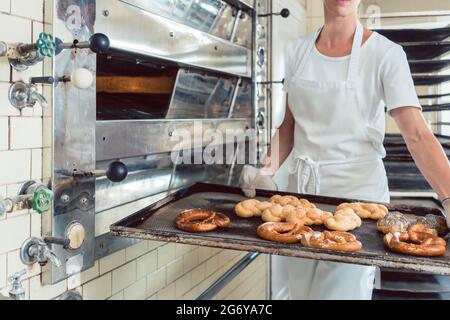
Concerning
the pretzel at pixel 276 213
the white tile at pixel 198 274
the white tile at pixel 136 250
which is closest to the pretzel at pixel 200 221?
the pretzel at pixel 276 213

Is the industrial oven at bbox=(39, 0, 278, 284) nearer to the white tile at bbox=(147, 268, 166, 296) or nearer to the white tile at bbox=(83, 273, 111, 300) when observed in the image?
the white tile at bbox=(83, 273, 111, 300)

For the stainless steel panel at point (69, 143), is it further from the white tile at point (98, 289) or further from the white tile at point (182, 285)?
the white tile at point (182, 285)

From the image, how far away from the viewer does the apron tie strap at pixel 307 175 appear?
1593mm

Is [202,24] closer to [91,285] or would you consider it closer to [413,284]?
[91,285]

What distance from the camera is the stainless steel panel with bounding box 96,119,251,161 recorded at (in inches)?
47.6

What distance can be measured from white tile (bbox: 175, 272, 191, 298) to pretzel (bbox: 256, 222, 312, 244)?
789 millimetres

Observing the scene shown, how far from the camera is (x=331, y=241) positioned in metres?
1.01

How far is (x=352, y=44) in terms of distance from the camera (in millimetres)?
1489

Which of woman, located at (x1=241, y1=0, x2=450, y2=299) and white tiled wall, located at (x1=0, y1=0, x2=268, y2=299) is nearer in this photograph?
white tiled wall, located at (x1=0, y1=0, x2=268, y2=299)

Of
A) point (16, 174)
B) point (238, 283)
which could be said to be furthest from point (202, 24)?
point (238, 283)

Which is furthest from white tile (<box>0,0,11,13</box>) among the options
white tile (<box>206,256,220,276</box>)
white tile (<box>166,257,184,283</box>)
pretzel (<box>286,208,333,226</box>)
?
white tile (<box>206,256,220,276</box>)

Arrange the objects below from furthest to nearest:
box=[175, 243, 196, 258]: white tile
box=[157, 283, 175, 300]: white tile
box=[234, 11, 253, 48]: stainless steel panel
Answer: box=[234, 11, 253, 48]: stainless steel panel < box=[175, 243, 196, 258]: white tile < box=[157, 283, 175, 300]: white tile

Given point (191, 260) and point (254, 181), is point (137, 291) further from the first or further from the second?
point (254, 181)
